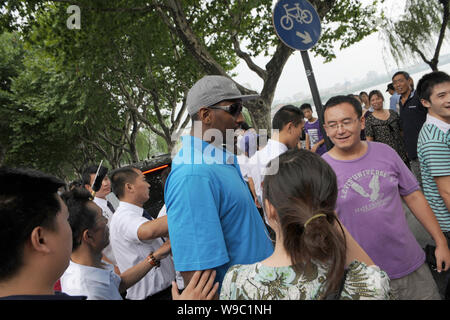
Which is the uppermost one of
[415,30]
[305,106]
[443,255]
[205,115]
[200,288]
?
[415,30]

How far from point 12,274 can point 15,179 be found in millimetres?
365

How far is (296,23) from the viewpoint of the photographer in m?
3.21

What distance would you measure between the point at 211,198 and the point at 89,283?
3.56 ft

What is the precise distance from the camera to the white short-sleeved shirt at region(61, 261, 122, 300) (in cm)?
194

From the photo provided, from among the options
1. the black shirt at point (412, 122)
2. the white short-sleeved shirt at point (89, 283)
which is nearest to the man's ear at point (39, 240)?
the white short-sleeved shirt at point (89, 283)

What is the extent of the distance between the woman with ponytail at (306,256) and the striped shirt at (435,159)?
1.40 metres

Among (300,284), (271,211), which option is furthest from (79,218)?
(300,284)

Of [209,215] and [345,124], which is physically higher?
[345,124]

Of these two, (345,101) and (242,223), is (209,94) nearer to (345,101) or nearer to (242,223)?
(242,223)

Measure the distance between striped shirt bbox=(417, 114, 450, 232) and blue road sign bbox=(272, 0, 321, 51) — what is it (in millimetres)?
1416

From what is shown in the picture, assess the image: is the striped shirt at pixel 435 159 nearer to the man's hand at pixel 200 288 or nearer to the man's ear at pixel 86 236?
the man's hand at pixel 200 288

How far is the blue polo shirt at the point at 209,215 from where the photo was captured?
149 centimetres
